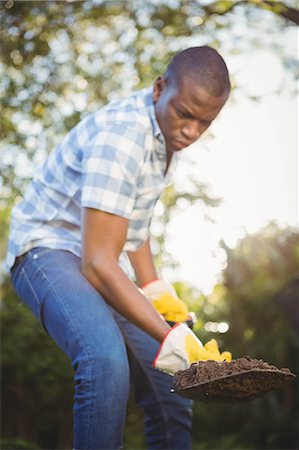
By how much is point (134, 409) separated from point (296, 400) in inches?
72.1

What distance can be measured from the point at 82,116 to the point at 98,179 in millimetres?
3695

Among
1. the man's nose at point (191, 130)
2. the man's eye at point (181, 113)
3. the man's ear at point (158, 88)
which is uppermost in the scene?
the man's ear at point (158, 88)

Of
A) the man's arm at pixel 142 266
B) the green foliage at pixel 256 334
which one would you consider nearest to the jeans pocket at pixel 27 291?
the man's arm at pixel 142 266

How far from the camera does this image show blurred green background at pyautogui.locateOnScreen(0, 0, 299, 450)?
18.9 feet

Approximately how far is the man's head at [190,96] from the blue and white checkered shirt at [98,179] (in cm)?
6

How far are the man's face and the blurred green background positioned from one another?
1918 millimetres

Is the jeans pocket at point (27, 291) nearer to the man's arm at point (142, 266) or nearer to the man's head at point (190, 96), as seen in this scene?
the man's arm at point (142, 266)

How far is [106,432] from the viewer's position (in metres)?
2.36

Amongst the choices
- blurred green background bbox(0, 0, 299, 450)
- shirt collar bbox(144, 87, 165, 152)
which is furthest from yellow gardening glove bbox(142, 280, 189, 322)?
blurred green background bbox(0, 0, 299, 450)

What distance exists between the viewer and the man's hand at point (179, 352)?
2.37 m

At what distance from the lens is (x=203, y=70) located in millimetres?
2693

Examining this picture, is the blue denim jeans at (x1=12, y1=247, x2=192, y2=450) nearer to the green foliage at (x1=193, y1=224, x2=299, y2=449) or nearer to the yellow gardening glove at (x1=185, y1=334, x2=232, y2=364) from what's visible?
the yellow gardening glove at (x1=185, y1=334, x2=232, y2=364)

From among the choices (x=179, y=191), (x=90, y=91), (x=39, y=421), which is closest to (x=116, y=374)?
(x=179, y=191)

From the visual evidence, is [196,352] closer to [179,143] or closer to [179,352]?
[179,352]
